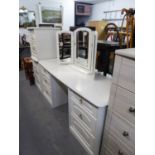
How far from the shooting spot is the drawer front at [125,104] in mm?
871

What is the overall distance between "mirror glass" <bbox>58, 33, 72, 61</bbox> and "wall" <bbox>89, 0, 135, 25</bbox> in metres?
3.52

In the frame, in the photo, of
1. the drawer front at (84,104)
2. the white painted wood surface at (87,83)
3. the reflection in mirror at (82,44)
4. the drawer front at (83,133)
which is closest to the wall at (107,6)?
the reflection in mirror at (82,44)

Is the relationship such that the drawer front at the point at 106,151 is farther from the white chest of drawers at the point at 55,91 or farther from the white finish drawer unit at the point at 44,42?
the white finish drawer unit at the point at 44,42

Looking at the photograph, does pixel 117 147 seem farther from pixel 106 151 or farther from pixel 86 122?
pixel 86 122

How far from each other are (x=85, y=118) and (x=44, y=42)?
1727mm

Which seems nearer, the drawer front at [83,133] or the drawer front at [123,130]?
the drawer front at [123,130]

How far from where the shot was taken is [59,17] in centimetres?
486

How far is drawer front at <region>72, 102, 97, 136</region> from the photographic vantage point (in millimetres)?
1275

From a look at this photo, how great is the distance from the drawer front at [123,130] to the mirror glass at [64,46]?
1.52 m

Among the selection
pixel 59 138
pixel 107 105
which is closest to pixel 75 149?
pixel 59 138

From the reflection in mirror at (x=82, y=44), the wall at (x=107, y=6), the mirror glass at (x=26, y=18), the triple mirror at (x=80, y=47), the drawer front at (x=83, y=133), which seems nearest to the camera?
the drawer front at (x=83, y=133)
